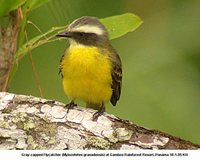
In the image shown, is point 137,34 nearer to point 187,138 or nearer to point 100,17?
point 100,17

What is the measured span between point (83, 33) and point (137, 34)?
25cm

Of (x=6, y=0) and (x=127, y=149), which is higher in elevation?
(x=6, y=0)

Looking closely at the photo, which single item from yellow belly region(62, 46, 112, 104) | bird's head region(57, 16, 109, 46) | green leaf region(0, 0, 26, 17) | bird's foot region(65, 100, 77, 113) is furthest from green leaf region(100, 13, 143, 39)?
green leaf region(0, 0, 26, 17)

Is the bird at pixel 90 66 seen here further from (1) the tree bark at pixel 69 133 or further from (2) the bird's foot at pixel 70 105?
(1) the tree bark at pixel 69 133

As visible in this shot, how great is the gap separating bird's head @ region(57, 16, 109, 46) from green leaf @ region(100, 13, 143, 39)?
6cm

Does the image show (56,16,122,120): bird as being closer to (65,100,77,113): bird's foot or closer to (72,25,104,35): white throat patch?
Answer: (72,25,104,35): white throat patch

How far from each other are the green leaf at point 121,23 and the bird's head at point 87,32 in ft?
0.21

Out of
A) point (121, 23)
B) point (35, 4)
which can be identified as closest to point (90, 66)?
point (121, 23)

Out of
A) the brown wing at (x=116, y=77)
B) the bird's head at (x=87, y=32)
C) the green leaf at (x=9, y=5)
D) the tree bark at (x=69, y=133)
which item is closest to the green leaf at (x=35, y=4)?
the green leaf at (x=9, y=5)

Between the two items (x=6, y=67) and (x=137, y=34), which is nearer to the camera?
(x=6, y=67)

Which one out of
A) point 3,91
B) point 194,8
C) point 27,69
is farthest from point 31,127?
point 194,8

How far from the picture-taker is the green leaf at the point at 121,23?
5027 mm

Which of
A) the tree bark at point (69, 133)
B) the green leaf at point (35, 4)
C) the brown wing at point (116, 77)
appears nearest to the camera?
the tree bark at point (69, 133)

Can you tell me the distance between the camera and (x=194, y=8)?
17.5 feet
